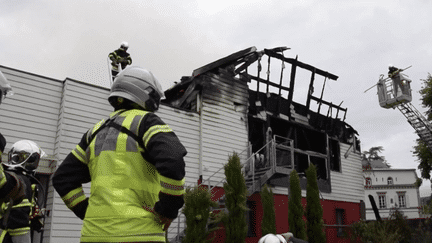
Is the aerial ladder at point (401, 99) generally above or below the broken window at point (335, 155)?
above

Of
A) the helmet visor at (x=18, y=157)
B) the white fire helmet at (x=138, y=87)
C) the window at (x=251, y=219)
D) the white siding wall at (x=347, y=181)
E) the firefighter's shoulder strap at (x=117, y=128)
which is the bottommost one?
the window at (x=251, y=219)

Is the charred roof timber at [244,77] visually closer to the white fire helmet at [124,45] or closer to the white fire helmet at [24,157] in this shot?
the white fire helmet at [124,45]

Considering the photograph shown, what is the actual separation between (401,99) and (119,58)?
69.1ft

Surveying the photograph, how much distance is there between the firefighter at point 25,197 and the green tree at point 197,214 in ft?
16.1

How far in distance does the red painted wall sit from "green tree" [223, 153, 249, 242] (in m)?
0.60

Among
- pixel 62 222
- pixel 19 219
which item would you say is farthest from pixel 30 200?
pixel 62 222

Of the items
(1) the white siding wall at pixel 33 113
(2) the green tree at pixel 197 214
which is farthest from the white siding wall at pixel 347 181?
(1) the white siding wall at pixel 33 113

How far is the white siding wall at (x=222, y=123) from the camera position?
14.5 metres

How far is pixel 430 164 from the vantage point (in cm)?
2611

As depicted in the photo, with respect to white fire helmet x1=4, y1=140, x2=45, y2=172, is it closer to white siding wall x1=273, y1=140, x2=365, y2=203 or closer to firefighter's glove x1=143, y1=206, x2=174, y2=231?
firefighter's glove x1=143, y1=206, x2=174, y2=231

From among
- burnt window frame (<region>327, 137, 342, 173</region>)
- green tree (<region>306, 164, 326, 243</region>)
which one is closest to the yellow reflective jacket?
green tree (<region>306, 164, 326, 243</region>)

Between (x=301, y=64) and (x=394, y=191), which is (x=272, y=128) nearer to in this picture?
(x=301, y=64)

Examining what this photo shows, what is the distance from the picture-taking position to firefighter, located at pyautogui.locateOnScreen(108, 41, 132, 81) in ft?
44.1

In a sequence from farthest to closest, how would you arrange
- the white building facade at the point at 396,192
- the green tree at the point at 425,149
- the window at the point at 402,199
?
the window at the point at 402,199, the white building facade at the point at 396,192, the green tree at the point at 425,149
